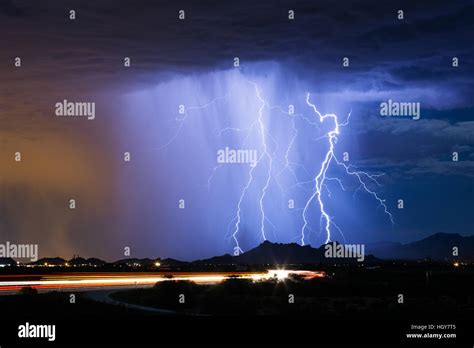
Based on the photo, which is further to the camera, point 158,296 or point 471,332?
point 158,296

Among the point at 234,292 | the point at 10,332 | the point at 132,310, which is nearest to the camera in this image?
the point at 10,332

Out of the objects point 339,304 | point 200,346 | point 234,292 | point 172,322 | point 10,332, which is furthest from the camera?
point 234,292

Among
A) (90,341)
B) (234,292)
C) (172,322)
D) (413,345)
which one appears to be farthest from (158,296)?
(413,345)

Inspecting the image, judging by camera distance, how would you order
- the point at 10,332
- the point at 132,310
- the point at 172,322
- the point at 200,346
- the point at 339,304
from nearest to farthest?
1. the point at 200,346
2. the point at 10,332
3. the point at 172,322
4. the point at 132,310
5. the point at 339,304

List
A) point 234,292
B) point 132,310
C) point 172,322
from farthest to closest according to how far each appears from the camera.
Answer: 1. point 234,292
2. point 132,310
3. point 172,322

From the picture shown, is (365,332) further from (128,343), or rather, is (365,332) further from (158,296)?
(158,296)

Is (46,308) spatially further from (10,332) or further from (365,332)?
(365,332)

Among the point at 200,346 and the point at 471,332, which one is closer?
the point at 200,346

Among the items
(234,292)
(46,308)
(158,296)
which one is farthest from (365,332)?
(234,292)

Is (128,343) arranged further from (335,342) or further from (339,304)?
(339,304)
